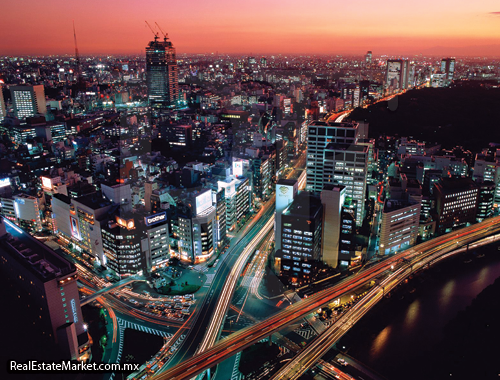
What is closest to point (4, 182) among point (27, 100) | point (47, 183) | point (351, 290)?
point (47, 183)

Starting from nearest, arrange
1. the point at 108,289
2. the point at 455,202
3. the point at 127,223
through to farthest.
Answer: the point at 108,289 < the point at 127,223 < the point at 455,202

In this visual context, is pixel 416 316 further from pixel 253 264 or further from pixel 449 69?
pixel 449 69

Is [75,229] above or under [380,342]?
above

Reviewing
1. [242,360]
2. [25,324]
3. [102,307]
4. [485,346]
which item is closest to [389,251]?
[485,346]

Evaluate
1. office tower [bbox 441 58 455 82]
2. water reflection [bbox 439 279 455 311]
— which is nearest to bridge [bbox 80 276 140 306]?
water reflection [bbox 439 279 455 311]

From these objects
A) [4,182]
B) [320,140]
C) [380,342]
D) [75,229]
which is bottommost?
[380,342]

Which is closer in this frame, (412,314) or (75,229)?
(412,314)

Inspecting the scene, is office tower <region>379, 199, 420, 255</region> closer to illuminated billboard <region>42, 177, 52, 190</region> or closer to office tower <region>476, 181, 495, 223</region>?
office tower <region>476, 181, 495, 223</region>
